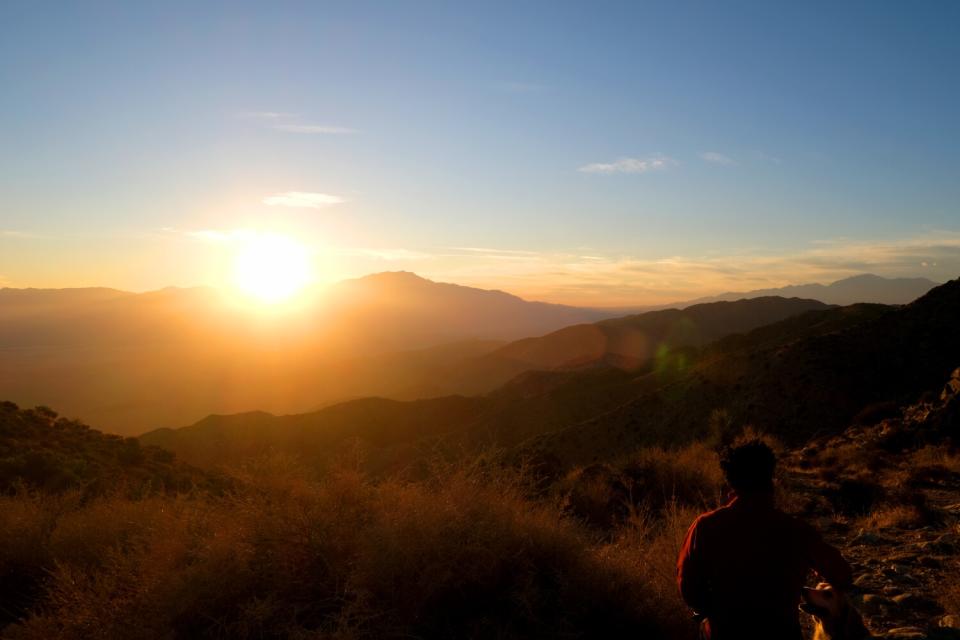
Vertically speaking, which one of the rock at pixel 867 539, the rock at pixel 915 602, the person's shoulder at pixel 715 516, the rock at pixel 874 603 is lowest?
the rock at pixel 867 539

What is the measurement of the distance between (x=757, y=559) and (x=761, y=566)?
0.04 m

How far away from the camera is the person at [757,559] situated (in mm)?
3232

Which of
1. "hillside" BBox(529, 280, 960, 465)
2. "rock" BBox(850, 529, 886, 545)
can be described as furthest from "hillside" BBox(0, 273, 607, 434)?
"rock" BBox(850, 529, 886, 545)

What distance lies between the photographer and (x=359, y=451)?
663cm

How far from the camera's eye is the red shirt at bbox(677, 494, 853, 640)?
323 centimetres

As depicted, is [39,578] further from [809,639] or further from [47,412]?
[47,412]

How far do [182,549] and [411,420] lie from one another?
4538cm

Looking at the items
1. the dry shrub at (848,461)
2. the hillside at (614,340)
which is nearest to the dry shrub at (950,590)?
the dry shrub at (848,461)

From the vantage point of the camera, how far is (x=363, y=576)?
485 cm

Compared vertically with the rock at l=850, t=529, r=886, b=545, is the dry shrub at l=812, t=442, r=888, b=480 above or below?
below

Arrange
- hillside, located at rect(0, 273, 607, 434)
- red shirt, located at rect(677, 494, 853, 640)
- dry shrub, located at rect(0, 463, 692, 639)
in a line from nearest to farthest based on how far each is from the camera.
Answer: red shirt, located at rect(677, 494, 853, 640)
dry shrub, located at rect(0, 463, 692, 639)
hillside, located at rect(0, 273, 607, 434)

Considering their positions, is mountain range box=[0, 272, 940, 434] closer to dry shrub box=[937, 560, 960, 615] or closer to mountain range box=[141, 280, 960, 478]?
mountain range box=[141, 280, 960, 478]

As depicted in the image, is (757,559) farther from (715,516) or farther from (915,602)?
(915,602)

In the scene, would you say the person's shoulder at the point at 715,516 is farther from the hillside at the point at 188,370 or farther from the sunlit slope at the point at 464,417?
the hillside at the point at 188,370
